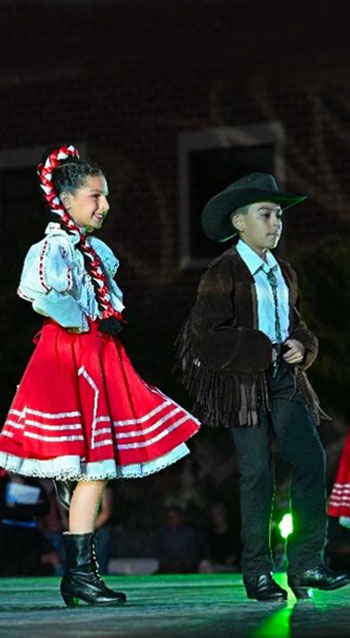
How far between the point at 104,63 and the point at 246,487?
14267 millimetres

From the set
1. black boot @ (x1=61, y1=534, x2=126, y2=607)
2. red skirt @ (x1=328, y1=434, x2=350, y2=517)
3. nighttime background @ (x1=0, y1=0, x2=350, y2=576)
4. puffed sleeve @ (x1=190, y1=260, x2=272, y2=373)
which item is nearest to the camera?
black boot @ (x1=61, y1=534, x2=126, y2=607)

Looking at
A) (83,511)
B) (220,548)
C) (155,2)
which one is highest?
(155,2)

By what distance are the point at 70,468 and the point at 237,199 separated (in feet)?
4.17

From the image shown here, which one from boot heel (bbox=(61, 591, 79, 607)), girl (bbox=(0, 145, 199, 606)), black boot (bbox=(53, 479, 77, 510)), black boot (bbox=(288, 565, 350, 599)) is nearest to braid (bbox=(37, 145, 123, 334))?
girl (bbox=(0, 145, 199, 606))

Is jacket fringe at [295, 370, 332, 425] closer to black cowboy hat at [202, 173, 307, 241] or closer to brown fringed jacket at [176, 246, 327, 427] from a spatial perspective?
brown fringed jacket at [176, 246, 327, 427]

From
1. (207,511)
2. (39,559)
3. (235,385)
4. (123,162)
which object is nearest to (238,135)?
(123,162)

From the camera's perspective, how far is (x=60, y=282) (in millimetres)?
6148

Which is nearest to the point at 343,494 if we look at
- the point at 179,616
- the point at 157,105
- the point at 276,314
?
the point at 276,314

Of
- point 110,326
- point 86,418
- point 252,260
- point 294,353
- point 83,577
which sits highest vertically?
point 252,260

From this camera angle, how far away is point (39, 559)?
13773 mm

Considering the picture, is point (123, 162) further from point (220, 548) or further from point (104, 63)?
point (220, 548)

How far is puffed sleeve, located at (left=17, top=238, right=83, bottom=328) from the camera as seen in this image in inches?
241

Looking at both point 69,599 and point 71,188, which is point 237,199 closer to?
point 71,188

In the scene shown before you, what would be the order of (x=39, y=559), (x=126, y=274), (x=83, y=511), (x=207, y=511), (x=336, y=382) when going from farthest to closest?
(x=126, y=274) < (x=207, y=511) < (x=336, y=382) < (x=39, y=559) < (x=83, y=511)
